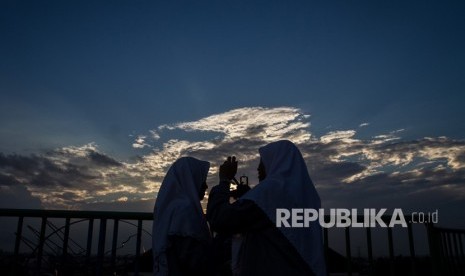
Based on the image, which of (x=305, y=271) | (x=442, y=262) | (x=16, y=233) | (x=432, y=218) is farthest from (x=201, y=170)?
(x=442, y=262)

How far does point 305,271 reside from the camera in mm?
2535

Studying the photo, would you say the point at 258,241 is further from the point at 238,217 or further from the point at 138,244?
the point at 138,244

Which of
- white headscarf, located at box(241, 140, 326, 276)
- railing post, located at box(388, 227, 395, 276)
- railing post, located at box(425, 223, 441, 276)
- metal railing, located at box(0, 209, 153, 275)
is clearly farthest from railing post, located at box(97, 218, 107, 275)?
railing post, located at box(425, 223, 441, 276)

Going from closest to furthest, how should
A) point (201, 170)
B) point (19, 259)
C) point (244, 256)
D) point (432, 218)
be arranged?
point (244, 256) → point (201, 170) → point (19, 259) → point (432, 218)

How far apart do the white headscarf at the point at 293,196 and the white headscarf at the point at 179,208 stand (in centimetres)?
53

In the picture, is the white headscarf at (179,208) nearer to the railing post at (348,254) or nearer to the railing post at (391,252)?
the railing post at (348,254)

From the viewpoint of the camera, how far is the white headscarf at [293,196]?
8.38 feet

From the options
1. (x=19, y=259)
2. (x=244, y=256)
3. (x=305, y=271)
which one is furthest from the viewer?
(x=19, y=259)

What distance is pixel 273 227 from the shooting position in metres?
2.67

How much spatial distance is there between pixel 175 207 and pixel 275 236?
85 centimetres

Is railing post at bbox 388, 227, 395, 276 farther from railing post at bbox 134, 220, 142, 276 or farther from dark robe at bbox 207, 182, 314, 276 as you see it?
railing post at bbox 134, 220, 142, 276

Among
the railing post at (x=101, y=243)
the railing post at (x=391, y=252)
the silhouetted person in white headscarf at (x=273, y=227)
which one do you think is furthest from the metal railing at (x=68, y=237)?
the railing post at (x=391, y=252)

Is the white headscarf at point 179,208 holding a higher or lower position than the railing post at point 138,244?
higher

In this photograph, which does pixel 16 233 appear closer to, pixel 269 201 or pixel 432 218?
pixel 269 201
